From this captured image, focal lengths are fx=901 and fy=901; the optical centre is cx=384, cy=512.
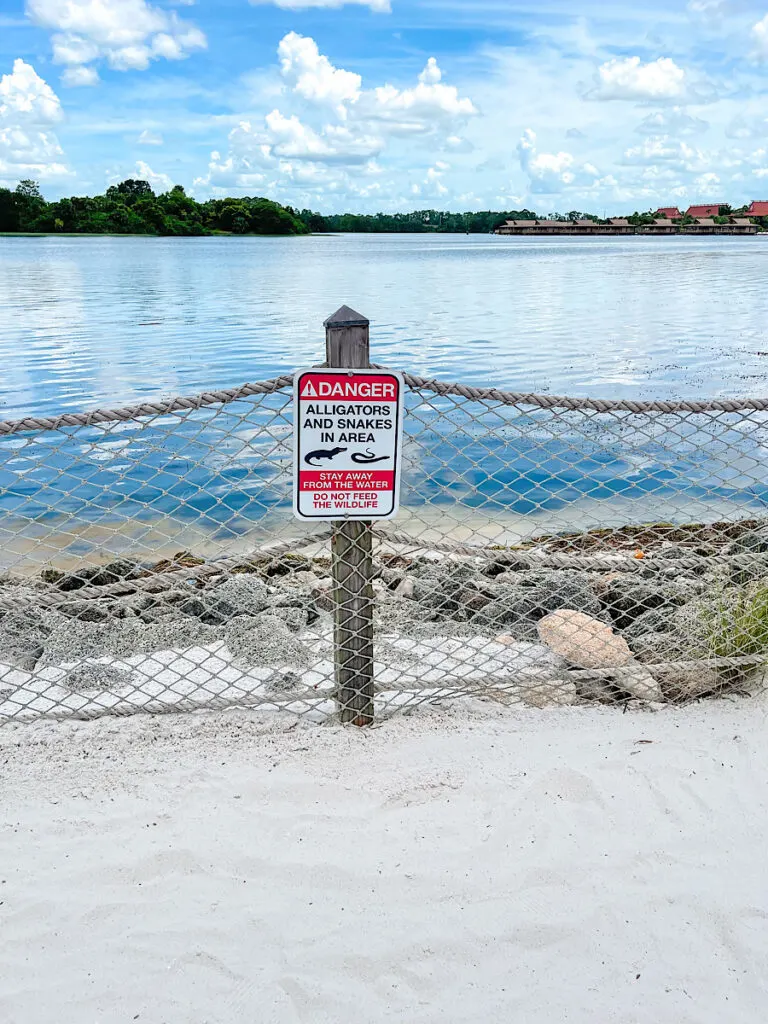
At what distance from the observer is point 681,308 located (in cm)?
3169

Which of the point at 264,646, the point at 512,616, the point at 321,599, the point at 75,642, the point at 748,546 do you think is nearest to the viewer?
the point at 264,646

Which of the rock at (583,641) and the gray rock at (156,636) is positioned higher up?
the rock at (583,641)

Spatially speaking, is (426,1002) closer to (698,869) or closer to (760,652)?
(698,869)

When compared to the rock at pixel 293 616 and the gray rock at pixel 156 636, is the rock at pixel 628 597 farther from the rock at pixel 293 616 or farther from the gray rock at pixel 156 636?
the gray rock at pixel 156 636

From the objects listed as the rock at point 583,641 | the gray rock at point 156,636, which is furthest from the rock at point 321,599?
the rock at point 583,641

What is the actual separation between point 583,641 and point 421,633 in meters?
0.85

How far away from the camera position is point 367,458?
3.54 metres

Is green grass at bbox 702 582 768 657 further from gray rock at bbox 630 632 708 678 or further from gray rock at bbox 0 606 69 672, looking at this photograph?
gray rock at bbox 0 606 69 672

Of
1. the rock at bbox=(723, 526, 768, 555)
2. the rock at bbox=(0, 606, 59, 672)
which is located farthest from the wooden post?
the rock at bbox=(723, 526, 768, 555)

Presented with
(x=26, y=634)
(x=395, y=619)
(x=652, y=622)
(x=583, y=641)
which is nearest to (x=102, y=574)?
(x=26, y=634)

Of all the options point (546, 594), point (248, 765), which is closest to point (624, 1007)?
point (248, 765)

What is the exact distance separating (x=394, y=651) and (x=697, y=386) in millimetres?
13790

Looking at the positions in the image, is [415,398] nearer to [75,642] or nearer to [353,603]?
[75,642]

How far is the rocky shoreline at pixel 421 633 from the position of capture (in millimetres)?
4113
